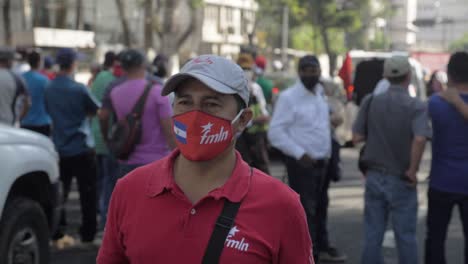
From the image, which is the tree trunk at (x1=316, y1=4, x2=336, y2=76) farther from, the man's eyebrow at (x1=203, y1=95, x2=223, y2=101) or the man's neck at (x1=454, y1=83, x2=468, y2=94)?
the man's eyebrow at (x1=203, y1=95, x2=223, y2=101)

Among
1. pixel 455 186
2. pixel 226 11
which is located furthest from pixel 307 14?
pixel 455 186

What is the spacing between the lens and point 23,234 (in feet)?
19.5

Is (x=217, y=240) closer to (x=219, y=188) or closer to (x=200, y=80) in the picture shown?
(x=219, y=188)

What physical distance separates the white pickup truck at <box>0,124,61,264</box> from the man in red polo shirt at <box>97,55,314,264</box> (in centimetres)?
Result: 313

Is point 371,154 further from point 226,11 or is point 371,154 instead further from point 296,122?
point 226,11

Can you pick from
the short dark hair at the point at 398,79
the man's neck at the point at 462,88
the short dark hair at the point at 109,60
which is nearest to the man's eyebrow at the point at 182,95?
the man's neck at the point at 462,88

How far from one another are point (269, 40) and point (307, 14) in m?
27.4

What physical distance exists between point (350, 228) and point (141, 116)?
142 inches

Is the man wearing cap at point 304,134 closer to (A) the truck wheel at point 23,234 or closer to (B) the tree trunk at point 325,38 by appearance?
(A) the truck wheel at point 23,234

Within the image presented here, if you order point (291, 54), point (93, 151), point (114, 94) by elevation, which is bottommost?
point (291, 54)

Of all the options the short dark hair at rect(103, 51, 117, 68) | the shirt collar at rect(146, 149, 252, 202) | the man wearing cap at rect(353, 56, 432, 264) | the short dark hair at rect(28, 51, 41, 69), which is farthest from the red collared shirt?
the short dark hair at rect(103, 51, 117, 68)

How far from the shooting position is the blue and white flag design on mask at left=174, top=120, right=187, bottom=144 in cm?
262

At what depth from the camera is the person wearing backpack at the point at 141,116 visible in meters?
6.74

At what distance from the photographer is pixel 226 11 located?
84.8 meters
